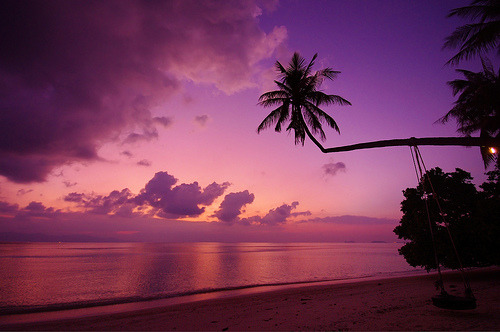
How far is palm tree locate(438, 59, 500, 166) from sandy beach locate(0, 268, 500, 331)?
7.97m

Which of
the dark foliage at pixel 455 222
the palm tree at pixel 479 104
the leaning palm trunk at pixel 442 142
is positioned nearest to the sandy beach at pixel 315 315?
the dark foliage at pixel 455 222

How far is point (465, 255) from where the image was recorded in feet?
49.2

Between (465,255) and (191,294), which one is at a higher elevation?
(465,255)

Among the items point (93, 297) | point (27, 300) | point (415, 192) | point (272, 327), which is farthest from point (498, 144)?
point (27, 300)

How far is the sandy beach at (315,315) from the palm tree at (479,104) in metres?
7.97

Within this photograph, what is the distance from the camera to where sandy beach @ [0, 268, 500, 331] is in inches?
280

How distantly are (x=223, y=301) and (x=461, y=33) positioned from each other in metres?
15.2

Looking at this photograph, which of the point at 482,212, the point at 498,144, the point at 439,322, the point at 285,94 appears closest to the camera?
the point at 498,144

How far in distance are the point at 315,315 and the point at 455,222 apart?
1232 centimetres

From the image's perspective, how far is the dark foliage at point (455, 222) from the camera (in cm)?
1420

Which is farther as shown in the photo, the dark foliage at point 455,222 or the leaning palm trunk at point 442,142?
the dark foliage at point 455,222

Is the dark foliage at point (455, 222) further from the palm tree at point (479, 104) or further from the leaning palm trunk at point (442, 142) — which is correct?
the leaning palm trunk at point (442, 142)

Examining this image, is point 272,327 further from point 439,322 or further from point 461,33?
point 461,33

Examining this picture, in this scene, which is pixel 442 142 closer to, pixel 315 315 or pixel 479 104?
pixel 315 315
